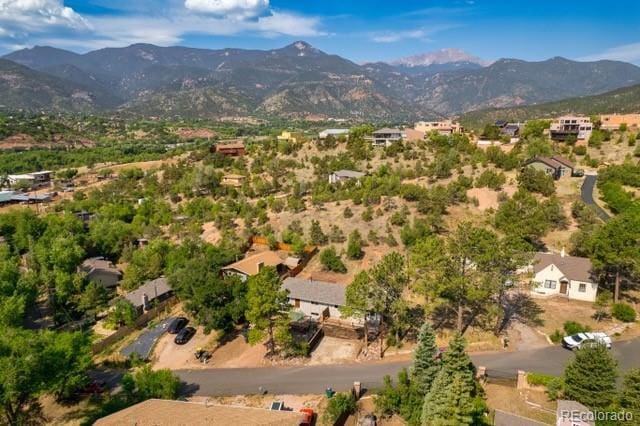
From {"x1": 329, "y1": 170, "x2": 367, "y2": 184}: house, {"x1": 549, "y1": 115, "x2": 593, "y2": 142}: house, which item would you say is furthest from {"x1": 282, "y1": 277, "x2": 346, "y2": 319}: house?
{"x1": 549, "y1": 115, "x2": 593, "y2": 142}: house

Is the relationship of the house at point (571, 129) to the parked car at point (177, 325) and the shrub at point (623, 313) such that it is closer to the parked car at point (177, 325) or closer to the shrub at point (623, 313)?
the shrub at point (623, 313)

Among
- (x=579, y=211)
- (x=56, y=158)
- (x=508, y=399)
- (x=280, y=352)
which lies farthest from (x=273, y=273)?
(x=56, y=158)

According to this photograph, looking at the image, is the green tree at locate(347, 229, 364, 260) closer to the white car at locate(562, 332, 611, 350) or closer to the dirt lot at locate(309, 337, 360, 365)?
the dirt lot at locate(309, 337, 360, 365)

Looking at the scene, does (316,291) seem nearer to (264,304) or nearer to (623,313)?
(264,304)

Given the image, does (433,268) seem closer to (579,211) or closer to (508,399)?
(508,399)

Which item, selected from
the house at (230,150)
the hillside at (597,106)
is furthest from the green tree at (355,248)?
the hillside at (597,106)
